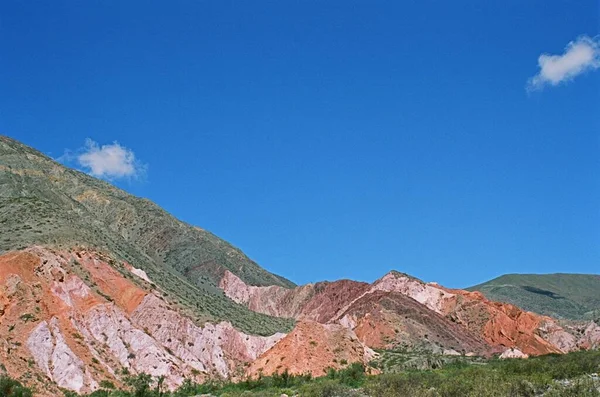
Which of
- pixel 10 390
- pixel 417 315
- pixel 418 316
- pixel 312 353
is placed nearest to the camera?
pixel 10 390

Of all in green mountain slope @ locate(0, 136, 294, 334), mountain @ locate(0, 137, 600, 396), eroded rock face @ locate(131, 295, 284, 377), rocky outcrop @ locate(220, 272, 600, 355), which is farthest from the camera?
rocky outcrop @ locate(220, 272, 600, 355)

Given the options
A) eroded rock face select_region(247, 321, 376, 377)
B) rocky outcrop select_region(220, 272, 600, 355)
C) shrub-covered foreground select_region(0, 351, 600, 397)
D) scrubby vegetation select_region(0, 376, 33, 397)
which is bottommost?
scrubby vegetation select_region(0, 376, 33, 397)

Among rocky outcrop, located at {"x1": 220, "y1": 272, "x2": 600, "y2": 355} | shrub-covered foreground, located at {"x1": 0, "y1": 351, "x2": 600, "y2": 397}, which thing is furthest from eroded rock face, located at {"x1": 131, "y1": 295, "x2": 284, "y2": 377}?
rocky outcrop, located at {"x1": 220, "y1": 272, "x2": 600, "y2": 355}

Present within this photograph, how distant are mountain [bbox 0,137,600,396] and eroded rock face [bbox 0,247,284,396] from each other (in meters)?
0.12

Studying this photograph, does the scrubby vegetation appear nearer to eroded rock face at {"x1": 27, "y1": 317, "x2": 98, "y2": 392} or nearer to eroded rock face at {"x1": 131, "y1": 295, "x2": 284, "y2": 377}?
eroded rock face at {"x1": 27, "y1": 317, "x2": 98, "y2": 392}

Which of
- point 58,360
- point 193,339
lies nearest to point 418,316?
point 193,339

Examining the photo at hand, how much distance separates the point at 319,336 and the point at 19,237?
30.8 m

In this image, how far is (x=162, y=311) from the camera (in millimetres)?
64062

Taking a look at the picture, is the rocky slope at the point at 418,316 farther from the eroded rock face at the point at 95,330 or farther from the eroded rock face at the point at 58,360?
the eroded rock face at the point at 58,360

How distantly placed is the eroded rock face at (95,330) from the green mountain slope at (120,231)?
3.16m

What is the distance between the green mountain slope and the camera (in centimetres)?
6744

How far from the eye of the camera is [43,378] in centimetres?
4862

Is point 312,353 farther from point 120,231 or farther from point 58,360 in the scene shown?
point 120,231

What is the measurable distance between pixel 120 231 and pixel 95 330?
4815cm
